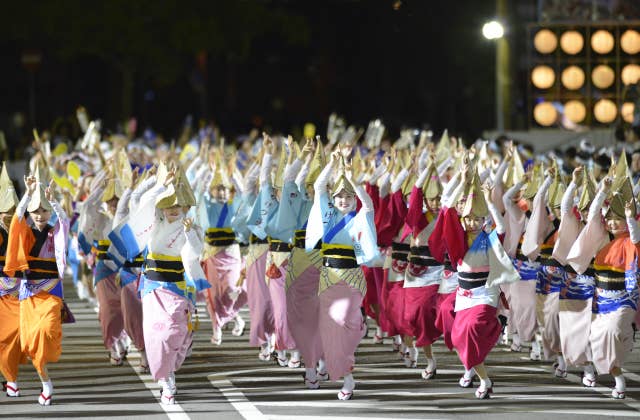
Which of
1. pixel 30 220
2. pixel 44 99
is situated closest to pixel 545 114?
pixel 30 220

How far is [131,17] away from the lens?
47.8 metres

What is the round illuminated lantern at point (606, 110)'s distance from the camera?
2973 centimetres

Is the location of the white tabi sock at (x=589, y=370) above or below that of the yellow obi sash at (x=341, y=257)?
below

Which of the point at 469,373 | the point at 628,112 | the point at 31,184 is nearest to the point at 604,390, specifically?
the point at 469,373

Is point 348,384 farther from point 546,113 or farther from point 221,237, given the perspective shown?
point 546,113

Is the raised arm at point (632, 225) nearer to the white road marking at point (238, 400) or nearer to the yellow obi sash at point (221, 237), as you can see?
the white road marking at point (238, 400)

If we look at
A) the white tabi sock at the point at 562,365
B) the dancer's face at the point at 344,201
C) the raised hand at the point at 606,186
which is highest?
the raised hand at the point at 606,186

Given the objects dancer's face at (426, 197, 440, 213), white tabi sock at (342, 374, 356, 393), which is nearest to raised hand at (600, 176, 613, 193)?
dancer's face at (426, 197, 440, 213)

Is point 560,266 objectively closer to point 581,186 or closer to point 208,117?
point 581,186

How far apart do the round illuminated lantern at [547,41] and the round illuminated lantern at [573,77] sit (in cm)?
52

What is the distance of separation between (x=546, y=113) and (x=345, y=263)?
1892cm

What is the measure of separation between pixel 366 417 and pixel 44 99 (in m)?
52.3

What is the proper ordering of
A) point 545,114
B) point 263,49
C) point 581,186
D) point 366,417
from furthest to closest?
point 263,49, point 545,114, point 581,186, point 366,417

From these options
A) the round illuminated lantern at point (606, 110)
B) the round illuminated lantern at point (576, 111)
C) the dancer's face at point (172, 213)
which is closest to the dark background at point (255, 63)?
the round illuminated lantern at point (576, 111)
